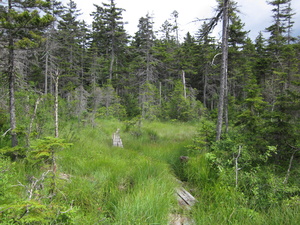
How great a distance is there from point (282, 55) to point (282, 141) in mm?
17304

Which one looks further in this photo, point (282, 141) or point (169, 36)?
point (169, 36)

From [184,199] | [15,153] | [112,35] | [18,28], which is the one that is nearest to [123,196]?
[184,199]

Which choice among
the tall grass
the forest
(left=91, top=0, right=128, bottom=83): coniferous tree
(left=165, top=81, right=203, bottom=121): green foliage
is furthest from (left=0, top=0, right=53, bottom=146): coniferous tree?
(left=91, top=0, right=128, bottom=83): coniferous tree

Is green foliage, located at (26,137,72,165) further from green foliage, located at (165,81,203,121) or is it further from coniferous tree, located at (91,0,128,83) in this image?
coniferous tree, located at (91,0,128,83)

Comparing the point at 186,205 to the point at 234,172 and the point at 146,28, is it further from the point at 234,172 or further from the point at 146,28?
the point at 146,28

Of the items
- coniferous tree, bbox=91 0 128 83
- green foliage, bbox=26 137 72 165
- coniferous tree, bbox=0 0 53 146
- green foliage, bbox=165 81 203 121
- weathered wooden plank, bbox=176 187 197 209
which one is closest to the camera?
green foliage, bbox=26 137 72 165

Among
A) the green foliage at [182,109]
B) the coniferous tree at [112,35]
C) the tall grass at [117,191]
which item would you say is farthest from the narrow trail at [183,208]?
the coniferous tree at [112,35]

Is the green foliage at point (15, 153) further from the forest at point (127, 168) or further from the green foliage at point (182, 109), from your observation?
the green foliage at point (182, 109)

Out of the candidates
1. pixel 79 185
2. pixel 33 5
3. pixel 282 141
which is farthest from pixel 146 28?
pixel 79 185

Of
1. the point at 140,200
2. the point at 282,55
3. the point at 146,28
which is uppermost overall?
the point at 146,28

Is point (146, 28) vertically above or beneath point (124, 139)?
above

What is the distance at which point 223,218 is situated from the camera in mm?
3322

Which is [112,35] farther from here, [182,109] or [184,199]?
[184,199]

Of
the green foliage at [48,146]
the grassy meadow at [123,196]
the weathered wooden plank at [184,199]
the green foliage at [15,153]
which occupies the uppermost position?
the green foliage at [48,146]
